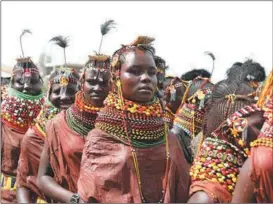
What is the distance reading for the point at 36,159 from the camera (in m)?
6.55

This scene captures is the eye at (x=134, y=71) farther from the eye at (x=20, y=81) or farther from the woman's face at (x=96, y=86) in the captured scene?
the eye at (x=20, y=81)

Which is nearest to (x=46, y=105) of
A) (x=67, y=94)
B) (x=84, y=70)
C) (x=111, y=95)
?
(x=67, y=94)

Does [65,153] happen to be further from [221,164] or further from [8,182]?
[8,182]

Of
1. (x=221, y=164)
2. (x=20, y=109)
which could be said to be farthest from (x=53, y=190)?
(x=20, y=109)

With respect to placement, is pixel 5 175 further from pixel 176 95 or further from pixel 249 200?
pixel 249 200

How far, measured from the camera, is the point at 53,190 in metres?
5.29

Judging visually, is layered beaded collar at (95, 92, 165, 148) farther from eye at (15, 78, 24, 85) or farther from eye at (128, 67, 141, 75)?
eye at (15, 78, 24, 85)

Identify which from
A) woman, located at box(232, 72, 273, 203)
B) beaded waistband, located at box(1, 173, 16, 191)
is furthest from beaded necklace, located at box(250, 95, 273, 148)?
beaded waistband, located at box(1, 173, 16, 191)

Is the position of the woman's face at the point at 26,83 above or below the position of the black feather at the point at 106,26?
below

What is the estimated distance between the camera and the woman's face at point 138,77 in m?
4.33

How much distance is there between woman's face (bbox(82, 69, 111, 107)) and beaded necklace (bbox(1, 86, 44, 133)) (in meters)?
2.33

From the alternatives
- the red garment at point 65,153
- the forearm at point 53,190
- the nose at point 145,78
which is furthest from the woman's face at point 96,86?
the nose at point 145,78

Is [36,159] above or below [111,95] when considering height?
below

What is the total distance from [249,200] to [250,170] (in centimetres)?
16
